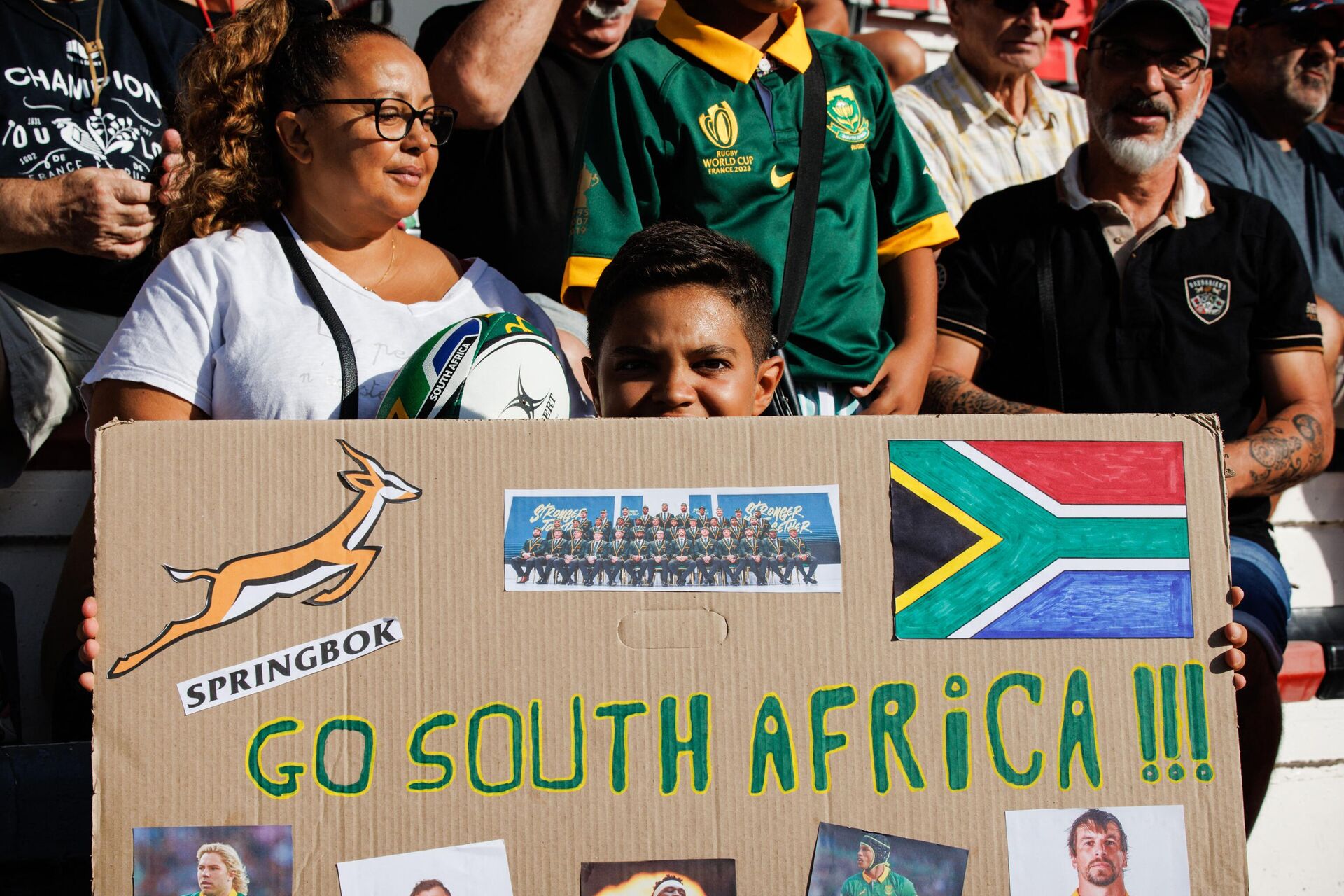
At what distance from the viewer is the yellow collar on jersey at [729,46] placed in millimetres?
2775

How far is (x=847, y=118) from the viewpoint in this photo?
9.32 feet

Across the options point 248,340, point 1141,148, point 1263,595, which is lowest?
point 1263,595

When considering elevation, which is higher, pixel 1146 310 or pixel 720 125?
pixel 720 125

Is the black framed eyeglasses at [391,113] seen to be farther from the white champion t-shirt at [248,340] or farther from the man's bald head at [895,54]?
the man's bald head at [895,54]

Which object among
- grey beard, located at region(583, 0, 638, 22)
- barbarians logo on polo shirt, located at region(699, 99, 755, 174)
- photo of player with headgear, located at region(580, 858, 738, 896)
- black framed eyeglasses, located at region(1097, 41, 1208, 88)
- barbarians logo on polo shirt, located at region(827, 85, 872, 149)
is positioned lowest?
photo of player with headgear, located at region(580, 858, 738, 896)

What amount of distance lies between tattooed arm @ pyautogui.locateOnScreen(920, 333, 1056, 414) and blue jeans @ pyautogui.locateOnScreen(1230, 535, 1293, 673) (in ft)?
1.92

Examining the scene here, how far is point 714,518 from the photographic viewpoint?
1536mm

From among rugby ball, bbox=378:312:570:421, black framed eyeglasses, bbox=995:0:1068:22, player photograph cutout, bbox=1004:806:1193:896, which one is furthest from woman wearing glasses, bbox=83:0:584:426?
black framed eyeglasses, bbox=995:0:1068:22

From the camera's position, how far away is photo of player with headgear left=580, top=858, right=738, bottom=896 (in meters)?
1.48

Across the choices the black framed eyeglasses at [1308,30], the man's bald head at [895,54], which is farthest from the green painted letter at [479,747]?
the man's bald head at [895,54]

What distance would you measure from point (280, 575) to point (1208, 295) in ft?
8.83

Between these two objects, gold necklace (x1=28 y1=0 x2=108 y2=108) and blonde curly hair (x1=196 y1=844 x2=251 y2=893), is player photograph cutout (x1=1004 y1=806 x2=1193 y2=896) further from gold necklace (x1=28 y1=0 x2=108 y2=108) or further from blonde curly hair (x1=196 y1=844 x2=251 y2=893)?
gold necklace (x1=28 y1=0 x2=108 y2=108)

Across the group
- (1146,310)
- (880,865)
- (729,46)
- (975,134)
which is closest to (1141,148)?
(1146,310)

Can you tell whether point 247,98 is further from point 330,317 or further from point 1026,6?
point 1026,6
